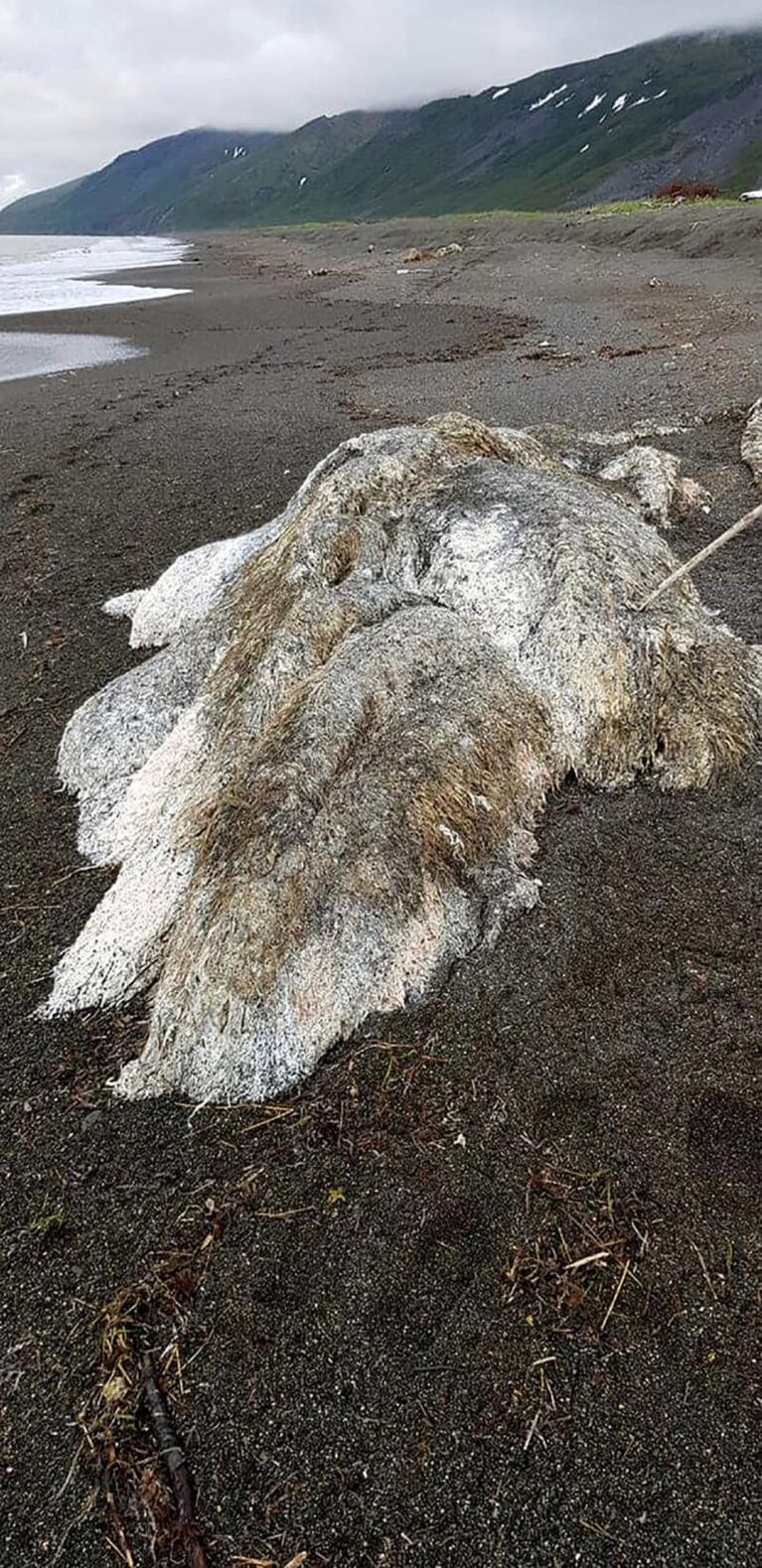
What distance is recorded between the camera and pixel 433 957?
16.8 ft

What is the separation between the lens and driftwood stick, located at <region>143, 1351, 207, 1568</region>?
3023 millimetres

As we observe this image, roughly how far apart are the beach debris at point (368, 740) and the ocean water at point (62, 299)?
77.5 feet

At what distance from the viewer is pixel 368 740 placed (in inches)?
229

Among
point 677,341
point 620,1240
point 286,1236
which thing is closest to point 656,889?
point 620,1240

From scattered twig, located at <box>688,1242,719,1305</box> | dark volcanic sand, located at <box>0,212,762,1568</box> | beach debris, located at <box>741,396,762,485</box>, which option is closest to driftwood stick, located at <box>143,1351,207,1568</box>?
dark volcanic sand, located at <box>0,212,762,1568</box>

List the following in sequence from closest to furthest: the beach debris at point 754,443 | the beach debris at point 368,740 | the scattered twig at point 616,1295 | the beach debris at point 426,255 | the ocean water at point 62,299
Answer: the scattered twig at point 616,1295
the beach debris at point 368,740
the beach debris at point 754,443
the ocean water at point 62,299
the beach debris at point 426,255

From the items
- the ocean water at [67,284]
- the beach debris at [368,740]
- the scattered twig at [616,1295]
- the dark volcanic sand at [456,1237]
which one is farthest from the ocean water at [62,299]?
the scattered twig at [616,1295]

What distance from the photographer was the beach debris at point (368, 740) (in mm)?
4816

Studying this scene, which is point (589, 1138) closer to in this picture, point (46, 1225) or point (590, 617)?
point (46, 1225)

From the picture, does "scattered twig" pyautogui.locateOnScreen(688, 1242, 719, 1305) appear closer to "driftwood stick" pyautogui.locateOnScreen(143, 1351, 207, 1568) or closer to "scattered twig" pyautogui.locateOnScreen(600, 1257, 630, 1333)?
"scattered twig" pyautogui.locateOnScreen(600, 1257, 630, 1333)

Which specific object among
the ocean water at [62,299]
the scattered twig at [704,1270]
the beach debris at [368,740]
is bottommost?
the scattered twig at [704,1270]

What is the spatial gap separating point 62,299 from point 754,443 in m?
45.5

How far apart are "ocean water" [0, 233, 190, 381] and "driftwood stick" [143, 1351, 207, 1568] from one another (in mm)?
28870

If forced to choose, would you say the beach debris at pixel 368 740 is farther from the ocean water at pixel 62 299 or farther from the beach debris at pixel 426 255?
the beach debris at pixel 426 255
